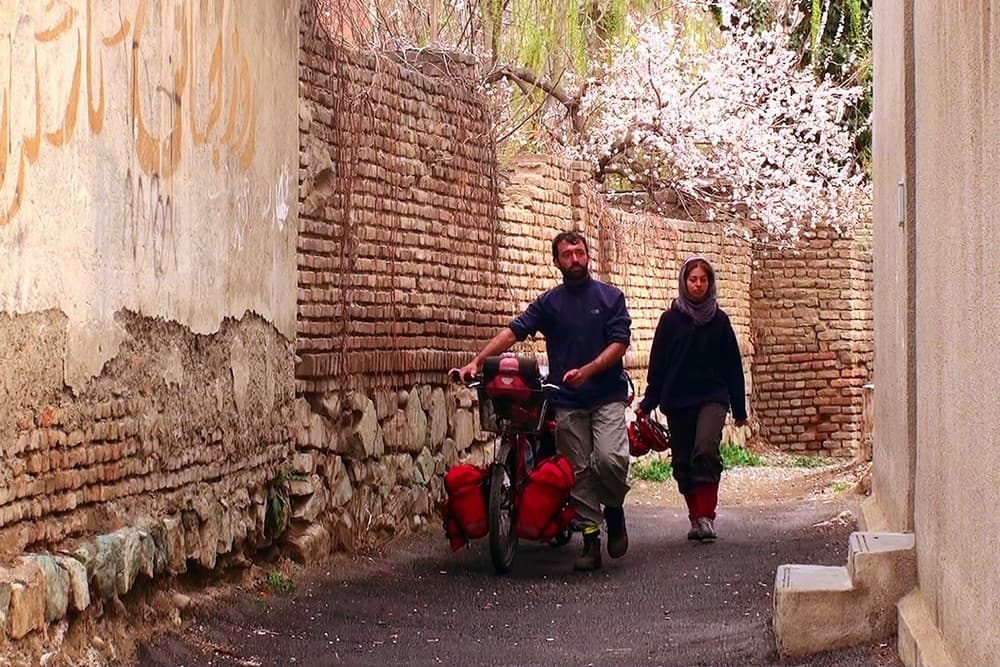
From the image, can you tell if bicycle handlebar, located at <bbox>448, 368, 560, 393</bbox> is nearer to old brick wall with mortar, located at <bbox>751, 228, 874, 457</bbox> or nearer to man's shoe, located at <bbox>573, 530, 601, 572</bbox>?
man's shoe, located at <bbox>573, 530, 601, 572</bbox>

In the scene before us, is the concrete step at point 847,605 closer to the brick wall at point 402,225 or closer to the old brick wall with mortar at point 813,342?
the brick wall at point 402,225

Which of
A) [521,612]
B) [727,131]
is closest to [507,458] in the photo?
[521,612]

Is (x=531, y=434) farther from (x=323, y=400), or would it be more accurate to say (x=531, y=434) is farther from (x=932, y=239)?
(x=932, y=239)

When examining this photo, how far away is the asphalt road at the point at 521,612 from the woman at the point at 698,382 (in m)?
Answer: 0.38

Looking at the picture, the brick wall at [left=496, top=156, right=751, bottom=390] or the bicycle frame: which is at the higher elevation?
the brick wall at [left=496, top=156, right=751, bottom=390]

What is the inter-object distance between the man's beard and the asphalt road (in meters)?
1.53

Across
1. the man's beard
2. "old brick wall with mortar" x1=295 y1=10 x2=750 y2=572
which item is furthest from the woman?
"old brick wall with mortar" x1=295 y1=10 x2=750 y2=572

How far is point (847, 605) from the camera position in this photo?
6180 millimetres

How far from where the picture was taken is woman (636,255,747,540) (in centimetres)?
1003

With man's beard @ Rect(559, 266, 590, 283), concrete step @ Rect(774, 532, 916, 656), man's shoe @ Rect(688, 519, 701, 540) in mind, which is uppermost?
man's beard @ Rect(559, 266, 590, 283)

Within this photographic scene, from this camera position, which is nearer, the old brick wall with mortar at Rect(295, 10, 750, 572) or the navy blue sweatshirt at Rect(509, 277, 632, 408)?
the navy blue sweatshirt at Rect(509, 277, 632, 408)

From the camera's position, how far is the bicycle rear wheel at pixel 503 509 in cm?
866

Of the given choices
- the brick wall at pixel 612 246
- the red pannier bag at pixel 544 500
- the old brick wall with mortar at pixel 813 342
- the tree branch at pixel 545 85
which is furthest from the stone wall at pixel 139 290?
the old brick wall with mortar at pixel 813 342

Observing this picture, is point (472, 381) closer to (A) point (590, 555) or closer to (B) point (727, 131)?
(A) point (590, 555)
